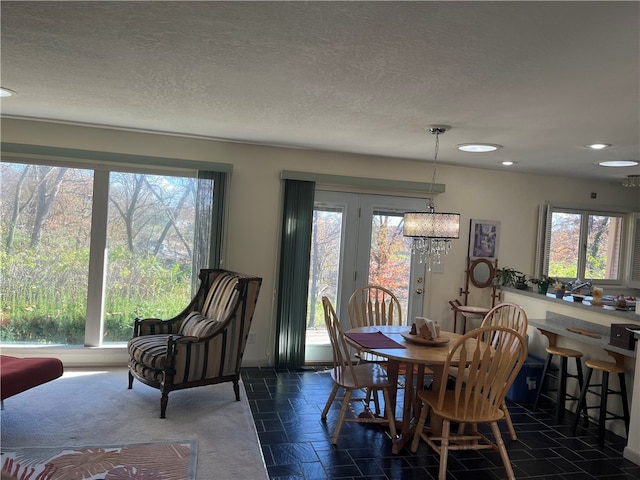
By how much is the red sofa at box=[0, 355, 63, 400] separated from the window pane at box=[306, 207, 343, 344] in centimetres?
248

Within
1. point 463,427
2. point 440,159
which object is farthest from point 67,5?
point 440,159

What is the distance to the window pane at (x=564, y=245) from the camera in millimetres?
5762

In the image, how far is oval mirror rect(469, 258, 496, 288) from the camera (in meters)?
5.44

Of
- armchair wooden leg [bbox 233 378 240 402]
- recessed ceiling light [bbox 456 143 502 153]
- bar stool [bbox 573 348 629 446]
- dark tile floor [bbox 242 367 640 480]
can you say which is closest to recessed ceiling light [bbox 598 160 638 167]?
recessed ceiling light [bbox 456 143 502 153]

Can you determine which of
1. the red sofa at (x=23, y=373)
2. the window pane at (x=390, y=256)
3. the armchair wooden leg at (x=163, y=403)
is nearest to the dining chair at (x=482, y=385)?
the armchair wooden leg at (x=163, y=403)

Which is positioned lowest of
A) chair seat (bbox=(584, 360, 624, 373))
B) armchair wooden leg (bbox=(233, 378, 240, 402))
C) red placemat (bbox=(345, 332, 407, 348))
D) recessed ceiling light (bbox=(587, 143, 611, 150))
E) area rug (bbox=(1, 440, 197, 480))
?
area rug (bbox=(1, 440, 197, 480))

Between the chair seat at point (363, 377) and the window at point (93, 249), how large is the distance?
194 centimetres

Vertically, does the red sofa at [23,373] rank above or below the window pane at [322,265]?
below

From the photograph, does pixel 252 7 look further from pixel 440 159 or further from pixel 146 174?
pixel 440 159

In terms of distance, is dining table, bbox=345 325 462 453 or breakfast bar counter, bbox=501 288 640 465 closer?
dining table, bbox=345 325 462 453

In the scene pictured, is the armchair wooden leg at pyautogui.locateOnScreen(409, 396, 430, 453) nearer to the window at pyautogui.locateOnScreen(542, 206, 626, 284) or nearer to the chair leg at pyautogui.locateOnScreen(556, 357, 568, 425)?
the chair leg at pyautogui.locateOnScreen(556, 357, 568, 425)

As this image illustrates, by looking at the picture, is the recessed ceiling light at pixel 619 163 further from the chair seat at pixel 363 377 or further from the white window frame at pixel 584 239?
the chair seat at pixel 363 377

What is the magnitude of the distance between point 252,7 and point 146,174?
3.17 metres

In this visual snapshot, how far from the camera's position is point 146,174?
4.57m
